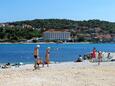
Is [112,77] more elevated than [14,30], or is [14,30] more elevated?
[112,77]

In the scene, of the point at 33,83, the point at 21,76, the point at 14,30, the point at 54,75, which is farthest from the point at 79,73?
the point at 14,30

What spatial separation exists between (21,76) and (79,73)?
12.1 feet

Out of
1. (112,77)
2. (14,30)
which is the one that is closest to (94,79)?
(112,77)

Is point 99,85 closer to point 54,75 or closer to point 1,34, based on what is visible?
point 54,75

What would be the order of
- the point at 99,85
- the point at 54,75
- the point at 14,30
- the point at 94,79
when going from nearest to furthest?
the point at 99,85 → the point at 94,79 → the point at 54,75 → the point at 14,30

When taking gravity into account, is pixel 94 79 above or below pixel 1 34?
above

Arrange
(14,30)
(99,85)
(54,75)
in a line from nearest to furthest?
(99,85) < (54,75) < (14,30)

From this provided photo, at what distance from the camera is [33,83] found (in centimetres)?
1909

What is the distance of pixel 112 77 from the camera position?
864 inches

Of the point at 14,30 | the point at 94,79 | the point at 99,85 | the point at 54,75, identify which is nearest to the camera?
the point at 99,85

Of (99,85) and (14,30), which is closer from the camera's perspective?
(99,85)

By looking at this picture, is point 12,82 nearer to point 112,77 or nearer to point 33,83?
point 33,83

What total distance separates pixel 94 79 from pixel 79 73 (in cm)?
283

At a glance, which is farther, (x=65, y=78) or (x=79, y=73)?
(x=79, y=73)
